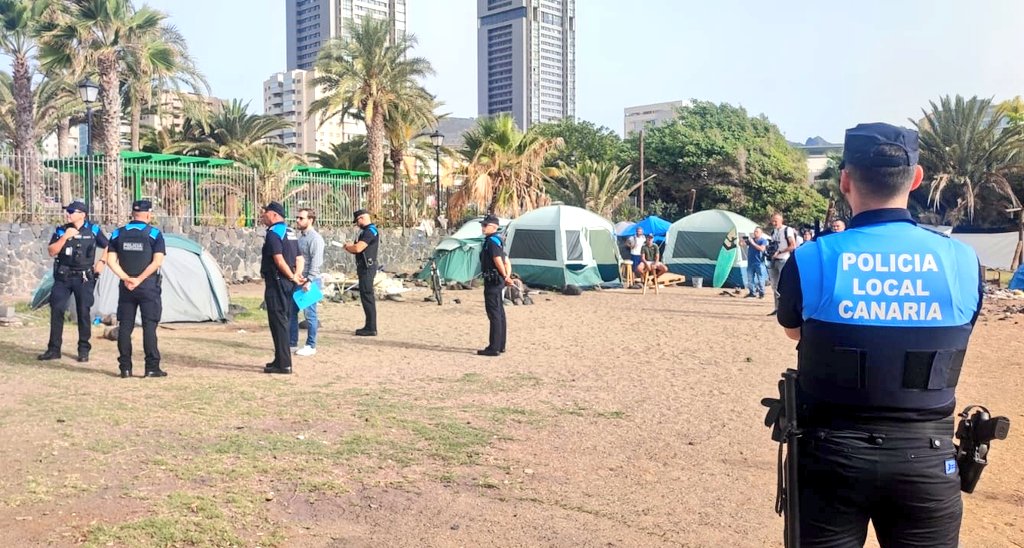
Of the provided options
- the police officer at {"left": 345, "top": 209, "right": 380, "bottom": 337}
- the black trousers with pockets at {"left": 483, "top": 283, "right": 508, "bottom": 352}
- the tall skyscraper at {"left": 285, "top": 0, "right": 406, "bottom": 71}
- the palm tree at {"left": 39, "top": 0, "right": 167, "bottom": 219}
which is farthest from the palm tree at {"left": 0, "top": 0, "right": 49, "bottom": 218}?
the tall skyscraper at {"left": 285, "top": 0, "right": 406, "bottom": 71}

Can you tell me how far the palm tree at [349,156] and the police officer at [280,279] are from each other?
81.4 ft

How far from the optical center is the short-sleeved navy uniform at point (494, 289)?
10.1 m

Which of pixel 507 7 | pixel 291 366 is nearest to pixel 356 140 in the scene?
pixel 291 366

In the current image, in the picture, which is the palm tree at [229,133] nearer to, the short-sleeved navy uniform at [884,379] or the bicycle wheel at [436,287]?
the bicycle wheel at [436,287]

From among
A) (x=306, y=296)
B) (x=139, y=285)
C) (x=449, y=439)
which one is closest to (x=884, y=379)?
(x=449, y=439)

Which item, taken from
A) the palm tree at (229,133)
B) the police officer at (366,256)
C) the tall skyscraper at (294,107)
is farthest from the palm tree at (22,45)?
the tall skyscraper at (294,107)

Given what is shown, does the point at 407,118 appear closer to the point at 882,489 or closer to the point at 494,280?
the point at 494,280

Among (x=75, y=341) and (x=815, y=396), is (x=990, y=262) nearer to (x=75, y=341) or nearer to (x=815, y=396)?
(x=75, y=341)

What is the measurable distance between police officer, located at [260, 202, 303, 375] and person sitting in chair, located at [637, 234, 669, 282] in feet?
39.0

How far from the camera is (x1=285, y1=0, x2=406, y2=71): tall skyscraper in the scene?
116 m

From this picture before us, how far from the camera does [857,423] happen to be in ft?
8.18

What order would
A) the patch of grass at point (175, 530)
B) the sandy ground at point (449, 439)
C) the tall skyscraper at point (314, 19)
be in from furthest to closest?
the tall skyscraper at point (314, 19) < the sandy ground at point (449, 439) < the patch of grass at point (175, 530)

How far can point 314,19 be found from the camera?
12644cm

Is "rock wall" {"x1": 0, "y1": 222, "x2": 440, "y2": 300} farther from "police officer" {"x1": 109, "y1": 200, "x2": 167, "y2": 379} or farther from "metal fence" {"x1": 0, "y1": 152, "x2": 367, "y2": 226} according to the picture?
"police officer" {"x1": 109, "y1": 200, "x2": 167, "y2": 379}
